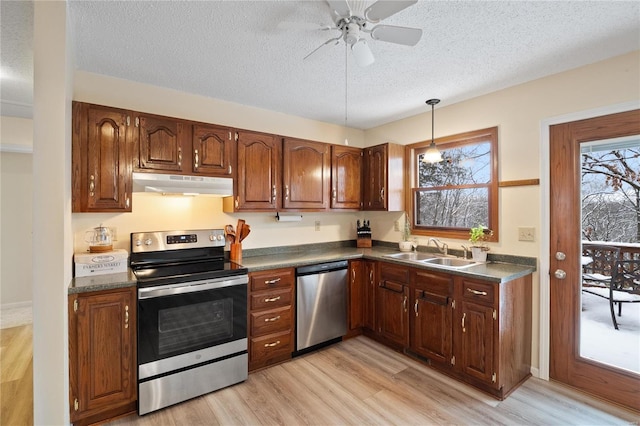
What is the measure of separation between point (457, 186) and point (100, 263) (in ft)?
11.0

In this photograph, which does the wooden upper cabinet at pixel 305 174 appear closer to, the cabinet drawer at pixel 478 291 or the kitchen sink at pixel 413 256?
the kitchen sink at pixel 413 256

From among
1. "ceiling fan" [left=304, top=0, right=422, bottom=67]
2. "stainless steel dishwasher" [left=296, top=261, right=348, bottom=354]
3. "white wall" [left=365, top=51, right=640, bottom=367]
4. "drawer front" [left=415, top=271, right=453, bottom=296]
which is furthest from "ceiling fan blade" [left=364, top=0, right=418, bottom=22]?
"stainless steel dishwasher" [left=296, top=261, right=348, bottom=354]

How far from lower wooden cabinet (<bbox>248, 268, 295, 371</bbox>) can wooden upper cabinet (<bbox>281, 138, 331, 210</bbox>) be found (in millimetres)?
827

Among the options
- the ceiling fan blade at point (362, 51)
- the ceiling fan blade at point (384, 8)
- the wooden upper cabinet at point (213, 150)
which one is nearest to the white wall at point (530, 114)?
the ceiling fan blade at point (362, 51)

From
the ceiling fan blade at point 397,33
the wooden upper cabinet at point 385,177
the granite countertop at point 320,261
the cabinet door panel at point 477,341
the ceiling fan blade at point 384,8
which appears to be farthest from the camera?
the wooden upper cabinet at point 385,177

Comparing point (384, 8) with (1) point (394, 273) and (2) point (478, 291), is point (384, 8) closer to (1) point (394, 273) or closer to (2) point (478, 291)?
(2) point (478, 291)

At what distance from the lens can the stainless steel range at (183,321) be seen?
214 centimetres

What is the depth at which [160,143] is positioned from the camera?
2521 mm

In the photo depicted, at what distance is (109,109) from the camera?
229 centimetres

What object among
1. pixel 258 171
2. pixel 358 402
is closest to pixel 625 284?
pixel 358 402

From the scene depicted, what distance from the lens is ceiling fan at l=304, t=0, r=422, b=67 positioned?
1461 millimetres

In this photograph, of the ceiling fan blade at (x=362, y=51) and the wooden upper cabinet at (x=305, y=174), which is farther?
the wooden upper cabinet at (x=305, y=174)

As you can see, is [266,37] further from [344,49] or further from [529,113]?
[529,113]

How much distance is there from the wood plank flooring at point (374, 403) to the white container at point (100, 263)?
1.04 metres
